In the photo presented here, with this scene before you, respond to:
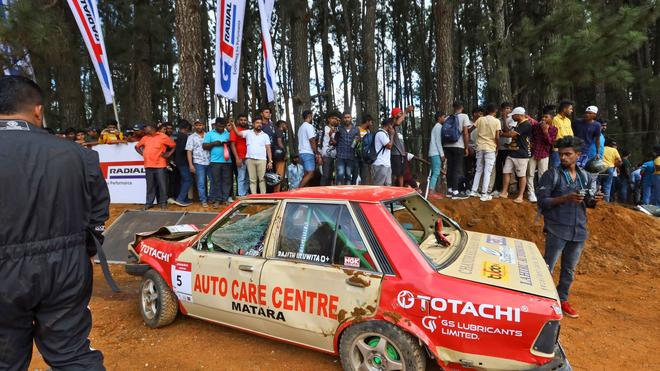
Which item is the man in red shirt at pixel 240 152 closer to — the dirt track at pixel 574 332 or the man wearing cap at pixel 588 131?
the dirt track at pixel 574 332

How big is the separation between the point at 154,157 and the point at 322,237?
563cm

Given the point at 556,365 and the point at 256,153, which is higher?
the point at 256,153

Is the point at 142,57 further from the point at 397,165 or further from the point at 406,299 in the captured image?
the point at 406,299

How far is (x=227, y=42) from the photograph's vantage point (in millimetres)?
7852

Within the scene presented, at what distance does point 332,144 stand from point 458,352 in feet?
18.1

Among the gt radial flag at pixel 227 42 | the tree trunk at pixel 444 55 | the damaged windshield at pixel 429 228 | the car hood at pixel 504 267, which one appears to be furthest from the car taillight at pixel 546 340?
the tree trunk at pixel 444 55

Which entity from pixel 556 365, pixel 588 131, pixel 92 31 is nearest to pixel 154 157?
pixel 92 31

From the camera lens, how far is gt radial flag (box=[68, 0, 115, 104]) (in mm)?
8320

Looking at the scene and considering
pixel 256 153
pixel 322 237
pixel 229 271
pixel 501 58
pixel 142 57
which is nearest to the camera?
pixel 322 237

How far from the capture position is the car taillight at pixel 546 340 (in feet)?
7.47

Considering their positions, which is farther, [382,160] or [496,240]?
[382,160]

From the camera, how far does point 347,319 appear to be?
109 inches

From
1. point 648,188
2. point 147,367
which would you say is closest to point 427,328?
point 147,367

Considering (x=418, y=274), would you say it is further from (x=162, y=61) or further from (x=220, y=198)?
(x=162, y=61)
